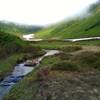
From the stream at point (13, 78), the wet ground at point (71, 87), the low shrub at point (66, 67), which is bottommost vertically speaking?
the stream at point (13, 78)

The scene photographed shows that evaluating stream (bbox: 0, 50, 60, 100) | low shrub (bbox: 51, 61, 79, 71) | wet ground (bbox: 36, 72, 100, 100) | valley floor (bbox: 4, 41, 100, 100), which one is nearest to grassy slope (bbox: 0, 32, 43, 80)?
stream (bbox: 0, 50, 60, 100)

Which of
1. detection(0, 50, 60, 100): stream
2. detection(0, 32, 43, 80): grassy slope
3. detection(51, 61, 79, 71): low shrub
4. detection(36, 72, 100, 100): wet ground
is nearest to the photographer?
detection(36, 72, 100, 100): wet ground

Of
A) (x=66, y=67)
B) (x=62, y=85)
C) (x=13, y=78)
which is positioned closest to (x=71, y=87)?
(x=62, y=85)

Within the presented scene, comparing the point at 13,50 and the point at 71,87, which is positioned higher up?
the point at 71,87

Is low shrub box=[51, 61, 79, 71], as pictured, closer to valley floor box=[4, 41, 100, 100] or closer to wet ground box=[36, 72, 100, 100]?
valley floor box=[4, 41, 100, 100]

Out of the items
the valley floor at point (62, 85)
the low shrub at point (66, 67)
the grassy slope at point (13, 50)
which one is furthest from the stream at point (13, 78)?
the low shrub at point (66, 67)

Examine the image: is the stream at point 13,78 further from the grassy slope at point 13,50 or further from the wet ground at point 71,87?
the wet ground at point 71,87

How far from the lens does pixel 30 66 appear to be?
108500 millimetres

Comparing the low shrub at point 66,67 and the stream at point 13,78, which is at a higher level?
the low shrub at point 66,67

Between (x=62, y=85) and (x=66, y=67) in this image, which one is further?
(x=66, y=67)

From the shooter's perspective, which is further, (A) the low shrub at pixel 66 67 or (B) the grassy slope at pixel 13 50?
(B) the grassy slope at pixel 13 50

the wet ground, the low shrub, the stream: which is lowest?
the stream

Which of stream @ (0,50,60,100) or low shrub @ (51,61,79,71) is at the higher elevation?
low shrub @ (51,61,79,71)

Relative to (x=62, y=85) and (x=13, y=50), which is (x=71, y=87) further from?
(x=13, y=50)
